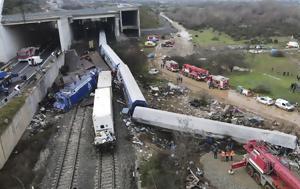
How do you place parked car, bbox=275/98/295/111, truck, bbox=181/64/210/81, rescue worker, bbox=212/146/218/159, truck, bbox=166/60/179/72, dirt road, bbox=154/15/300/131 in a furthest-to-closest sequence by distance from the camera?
1. truck, bbox=166/60/179/72
2. truck, bbox=181/64/210/81
3. parked car, bbox=275/98/295/111
4. dirt road, bbox=154/15/300/131
5. rescue worker, bbox=212/146/218/159

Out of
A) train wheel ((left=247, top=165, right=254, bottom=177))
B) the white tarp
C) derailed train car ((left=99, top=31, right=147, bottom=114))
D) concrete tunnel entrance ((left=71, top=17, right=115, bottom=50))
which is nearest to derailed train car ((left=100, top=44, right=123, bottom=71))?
derailed train car ((left=99, top=31, right=147, bottom=114))

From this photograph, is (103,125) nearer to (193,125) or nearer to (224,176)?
(193,125)

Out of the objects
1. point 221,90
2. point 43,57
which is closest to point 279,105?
point 221,90

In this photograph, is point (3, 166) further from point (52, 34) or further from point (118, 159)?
point (52, 34)

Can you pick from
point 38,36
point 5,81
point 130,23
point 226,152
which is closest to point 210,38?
point 130,23

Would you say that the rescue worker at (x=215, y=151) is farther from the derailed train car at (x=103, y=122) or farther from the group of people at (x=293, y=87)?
the group of people at (x=293, y=87)

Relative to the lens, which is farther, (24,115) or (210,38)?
(210,38)

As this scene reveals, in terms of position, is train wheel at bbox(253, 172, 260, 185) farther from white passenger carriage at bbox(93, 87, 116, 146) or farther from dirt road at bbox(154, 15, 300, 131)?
dirt road at bbox(154, 15, 300, 131)

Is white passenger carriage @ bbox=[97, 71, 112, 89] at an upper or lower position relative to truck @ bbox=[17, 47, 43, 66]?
upper
